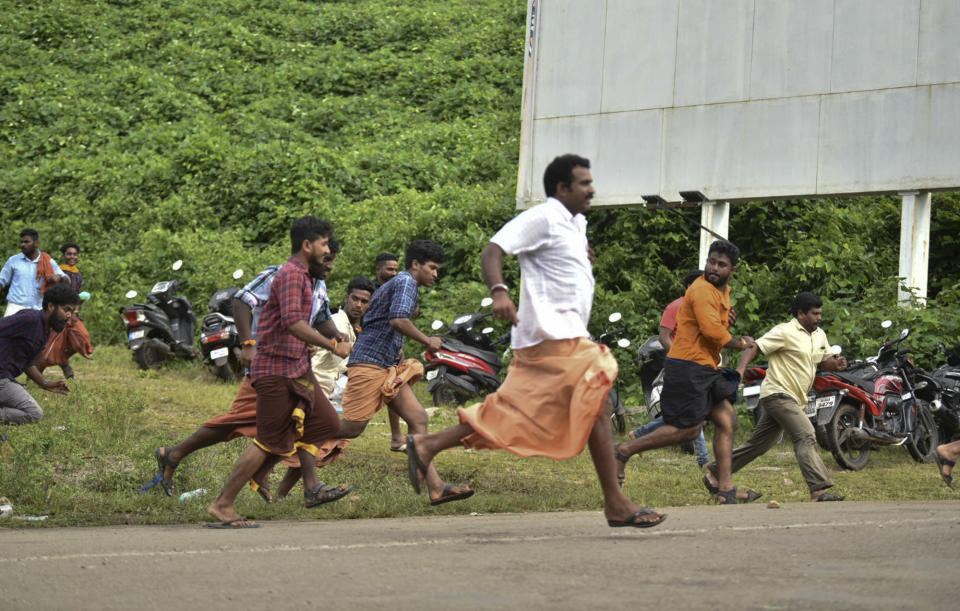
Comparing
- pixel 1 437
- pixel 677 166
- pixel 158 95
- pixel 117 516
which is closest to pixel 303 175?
pixel 158 95

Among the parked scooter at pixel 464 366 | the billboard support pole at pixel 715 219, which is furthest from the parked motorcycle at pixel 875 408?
the parked scooter at pixel 464 366

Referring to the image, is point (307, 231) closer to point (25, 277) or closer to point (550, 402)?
point (550, 402)

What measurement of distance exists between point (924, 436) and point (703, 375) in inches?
180

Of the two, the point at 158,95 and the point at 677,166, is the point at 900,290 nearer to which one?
the point at 677,166

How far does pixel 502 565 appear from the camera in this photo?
207 inches

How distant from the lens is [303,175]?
22.8 meters

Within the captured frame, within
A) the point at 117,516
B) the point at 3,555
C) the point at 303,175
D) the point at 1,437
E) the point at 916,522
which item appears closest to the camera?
the point at 3,555

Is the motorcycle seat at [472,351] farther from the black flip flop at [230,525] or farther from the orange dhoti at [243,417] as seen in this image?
the black flip flop at [230,525]

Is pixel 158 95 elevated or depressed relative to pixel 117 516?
elevated

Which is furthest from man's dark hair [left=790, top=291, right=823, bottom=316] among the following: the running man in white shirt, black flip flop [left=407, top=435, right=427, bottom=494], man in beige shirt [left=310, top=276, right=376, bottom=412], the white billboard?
the white billboard

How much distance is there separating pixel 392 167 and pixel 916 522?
1769cm

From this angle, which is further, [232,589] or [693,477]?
[693,477]

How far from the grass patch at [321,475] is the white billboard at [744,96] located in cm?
374

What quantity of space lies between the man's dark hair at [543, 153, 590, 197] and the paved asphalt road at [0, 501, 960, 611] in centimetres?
180
